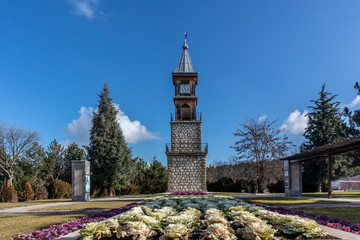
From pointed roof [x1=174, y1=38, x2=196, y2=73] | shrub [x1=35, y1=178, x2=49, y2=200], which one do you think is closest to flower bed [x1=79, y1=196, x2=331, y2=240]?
shrub [x1=35, y1=178, x2=49, y2=200]

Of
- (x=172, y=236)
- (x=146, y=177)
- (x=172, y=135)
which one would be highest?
(x=172, y=135)

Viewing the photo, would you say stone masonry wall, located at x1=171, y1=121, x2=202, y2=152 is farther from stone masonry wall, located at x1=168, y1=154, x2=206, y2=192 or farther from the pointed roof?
the pointed roof

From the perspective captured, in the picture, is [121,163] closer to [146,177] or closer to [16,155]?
[146,177]

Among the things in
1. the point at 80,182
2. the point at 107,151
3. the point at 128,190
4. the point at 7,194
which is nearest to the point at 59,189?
the point at 7,194

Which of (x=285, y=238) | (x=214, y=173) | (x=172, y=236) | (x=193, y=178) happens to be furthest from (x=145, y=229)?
(x=214, y=173)

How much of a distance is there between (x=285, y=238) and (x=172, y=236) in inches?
73.0

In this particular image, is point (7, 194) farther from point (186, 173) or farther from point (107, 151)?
point (186, 173)

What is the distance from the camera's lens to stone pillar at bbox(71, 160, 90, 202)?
1814 cm

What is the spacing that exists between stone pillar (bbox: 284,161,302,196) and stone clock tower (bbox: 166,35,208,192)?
7.51 m

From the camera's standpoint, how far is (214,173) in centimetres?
3600

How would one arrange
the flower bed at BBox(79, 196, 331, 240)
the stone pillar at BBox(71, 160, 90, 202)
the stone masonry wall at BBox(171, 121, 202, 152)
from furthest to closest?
the stone masonry wall at BBox(171, 121, 202, 152) → the stone pillar at BBox(71, 160, 90, 202) → the flower bed at BBox(79, 196, 331, 240)

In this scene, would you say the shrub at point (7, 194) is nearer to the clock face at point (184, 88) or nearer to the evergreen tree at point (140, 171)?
the evergreen tree at point (140, 171)

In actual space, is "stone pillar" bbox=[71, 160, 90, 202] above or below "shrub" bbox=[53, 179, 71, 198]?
above

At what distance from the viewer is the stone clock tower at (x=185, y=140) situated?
25.4 metres
